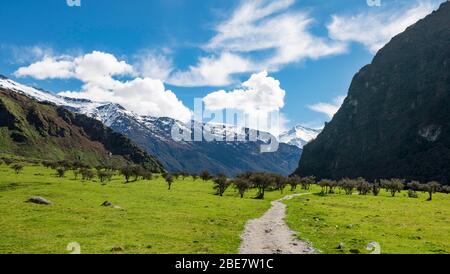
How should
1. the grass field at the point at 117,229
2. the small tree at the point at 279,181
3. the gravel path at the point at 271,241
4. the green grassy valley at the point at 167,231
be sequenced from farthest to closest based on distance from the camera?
the small tree at the point at 279,181 < the green grassy valley at the point at 167,231 < the grass field at the point at 117,229 < the gravel path at the point at 271,241

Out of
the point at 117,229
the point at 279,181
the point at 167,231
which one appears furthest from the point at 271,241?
the point at 279,181

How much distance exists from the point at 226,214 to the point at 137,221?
18.8 m

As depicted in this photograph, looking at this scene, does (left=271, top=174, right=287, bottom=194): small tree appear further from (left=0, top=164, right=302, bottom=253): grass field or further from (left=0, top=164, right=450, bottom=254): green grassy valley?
(left=0, top=164, right=302, bottom=253): grass field

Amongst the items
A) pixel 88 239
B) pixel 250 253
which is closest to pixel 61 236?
pixel 88 239

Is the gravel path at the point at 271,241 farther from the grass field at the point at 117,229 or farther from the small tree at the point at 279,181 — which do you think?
the small tree at the point at 279,181

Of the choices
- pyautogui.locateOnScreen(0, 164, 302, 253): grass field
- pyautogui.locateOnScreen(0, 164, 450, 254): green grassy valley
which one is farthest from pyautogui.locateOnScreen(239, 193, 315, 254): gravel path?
pyautogui.locateOnScreen(0, 164, 302, 253): grass field

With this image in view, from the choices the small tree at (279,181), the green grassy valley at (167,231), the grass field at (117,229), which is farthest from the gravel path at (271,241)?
the small tree at (279,181)

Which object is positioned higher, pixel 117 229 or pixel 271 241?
pixel 117 229

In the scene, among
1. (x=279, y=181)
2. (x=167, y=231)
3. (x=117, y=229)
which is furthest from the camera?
(x=279, y=181)

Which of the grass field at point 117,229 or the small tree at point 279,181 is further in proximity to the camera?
the small tree at point 279,181

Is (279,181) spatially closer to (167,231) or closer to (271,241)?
(167,231)

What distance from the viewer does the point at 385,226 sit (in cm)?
5609
